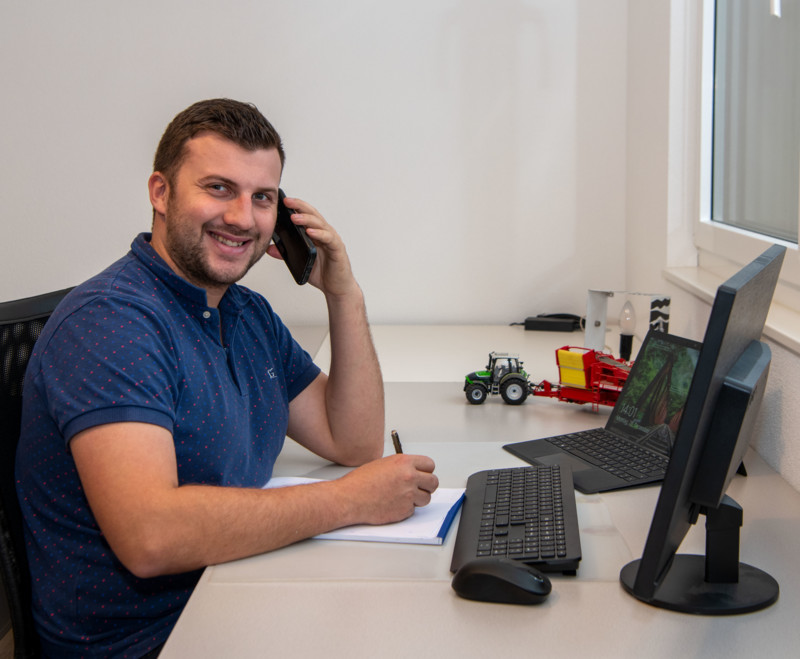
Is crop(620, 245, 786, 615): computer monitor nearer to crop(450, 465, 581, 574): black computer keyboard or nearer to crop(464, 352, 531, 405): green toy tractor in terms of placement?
crop(450, 465, 581, 574): black computer keyboard

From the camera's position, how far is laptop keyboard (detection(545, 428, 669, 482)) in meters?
1.32

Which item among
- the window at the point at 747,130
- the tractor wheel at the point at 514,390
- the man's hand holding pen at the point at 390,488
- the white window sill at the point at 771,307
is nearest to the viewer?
the man's hand holding pen at the point at 390,488

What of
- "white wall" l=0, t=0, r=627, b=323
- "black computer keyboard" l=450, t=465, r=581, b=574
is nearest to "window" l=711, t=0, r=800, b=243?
"white wall" l=0, t=0, r=627, b=323

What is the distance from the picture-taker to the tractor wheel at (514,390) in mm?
1789

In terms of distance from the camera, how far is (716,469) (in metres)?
0.79

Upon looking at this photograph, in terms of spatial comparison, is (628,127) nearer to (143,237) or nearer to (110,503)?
(143,237)

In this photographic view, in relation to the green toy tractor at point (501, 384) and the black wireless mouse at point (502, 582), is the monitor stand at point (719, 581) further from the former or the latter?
the green toy tractor at point (501, 384)

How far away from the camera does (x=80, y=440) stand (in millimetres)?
995

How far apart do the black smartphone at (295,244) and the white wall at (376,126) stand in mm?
1124

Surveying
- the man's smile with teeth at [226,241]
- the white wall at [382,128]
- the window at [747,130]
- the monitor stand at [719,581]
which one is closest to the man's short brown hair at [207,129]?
the man's smile with teeth at [226,241]

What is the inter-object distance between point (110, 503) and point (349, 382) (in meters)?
0.60

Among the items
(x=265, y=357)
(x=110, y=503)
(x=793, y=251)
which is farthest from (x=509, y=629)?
(x=793, y=251)

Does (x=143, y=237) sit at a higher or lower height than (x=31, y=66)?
lower

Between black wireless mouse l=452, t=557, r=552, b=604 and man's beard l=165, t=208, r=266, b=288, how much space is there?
0.62 metres
